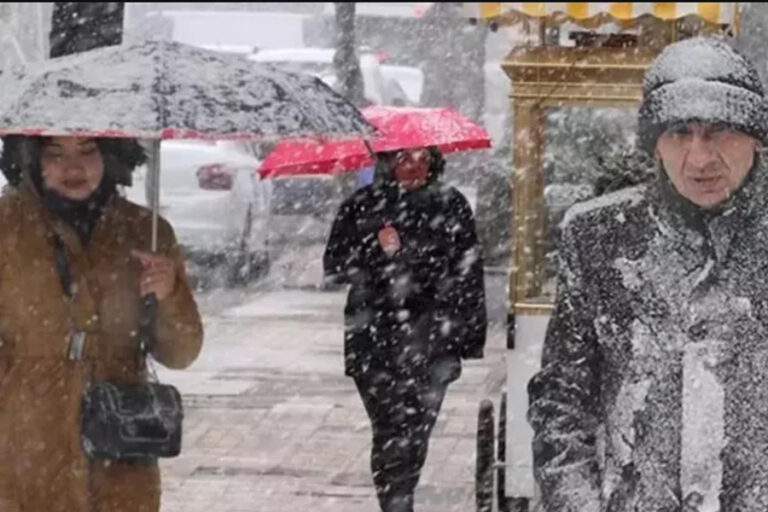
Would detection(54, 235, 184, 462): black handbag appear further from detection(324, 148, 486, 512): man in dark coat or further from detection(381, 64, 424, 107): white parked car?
detection(381, 64, 424, 107): white parked car

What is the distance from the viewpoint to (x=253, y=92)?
17.5ft

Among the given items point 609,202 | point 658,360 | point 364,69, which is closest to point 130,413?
point 609,202

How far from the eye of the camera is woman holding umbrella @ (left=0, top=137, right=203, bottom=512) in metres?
5.07

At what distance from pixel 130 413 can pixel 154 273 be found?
397 millimetres

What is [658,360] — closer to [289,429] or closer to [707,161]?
[707,161]

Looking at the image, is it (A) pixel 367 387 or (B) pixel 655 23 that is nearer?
(A) pixel 367 387

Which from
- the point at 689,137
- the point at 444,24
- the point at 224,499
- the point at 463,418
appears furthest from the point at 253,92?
the point at 444,24

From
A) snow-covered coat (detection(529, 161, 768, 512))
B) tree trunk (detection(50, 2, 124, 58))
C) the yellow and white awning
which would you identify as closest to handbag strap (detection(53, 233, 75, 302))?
snow-covered coat (detection(529, 161, 768, 512))

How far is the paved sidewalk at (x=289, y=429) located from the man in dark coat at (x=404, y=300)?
41.7 inches

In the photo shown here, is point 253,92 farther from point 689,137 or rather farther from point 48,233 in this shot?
point 689,137

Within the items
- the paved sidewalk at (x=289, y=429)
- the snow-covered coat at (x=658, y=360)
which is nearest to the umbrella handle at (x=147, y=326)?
the snow-covered coat at (x=658, y=360)

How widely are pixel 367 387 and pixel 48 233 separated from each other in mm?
3106

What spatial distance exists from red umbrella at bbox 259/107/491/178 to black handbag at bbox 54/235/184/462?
2.96m

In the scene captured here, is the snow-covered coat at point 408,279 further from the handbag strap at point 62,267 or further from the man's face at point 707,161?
the man's face at point 707,161
